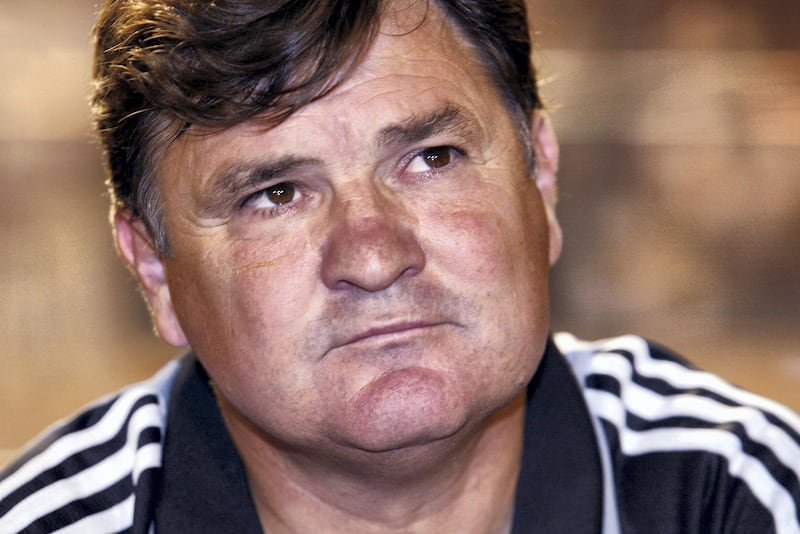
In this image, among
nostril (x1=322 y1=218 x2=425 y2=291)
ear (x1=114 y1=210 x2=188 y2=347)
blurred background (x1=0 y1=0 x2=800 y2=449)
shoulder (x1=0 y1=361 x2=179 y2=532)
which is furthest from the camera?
blurred background (x1=0 y1=0 x2=800 y2=449)

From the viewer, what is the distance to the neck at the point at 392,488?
1.79 meters

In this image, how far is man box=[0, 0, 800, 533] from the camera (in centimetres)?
159

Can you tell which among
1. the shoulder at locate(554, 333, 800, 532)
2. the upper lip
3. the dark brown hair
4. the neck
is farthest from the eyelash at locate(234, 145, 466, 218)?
the shoulder at locate(554, 333, 800, 532)

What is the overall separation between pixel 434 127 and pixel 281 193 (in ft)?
0.75

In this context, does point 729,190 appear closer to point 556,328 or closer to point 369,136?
point 556,328

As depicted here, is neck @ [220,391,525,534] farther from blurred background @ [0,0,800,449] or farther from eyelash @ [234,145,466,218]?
blurred background @ [0,0,800,449]

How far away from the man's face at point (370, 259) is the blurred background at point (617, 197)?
2040 mm

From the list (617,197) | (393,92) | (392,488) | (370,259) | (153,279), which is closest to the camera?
(370,259)

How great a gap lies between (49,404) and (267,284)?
230 centimetres

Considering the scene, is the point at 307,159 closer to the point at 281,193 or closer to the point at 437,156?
the point at 281,193

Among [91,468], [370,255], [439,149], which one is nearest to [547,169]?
[439,149]

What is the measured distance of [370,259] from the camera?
1.53 m

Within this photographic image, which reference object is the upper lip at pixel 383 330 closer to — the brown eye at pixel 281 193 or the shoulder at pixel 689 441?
the brown eye at pixel 281 193

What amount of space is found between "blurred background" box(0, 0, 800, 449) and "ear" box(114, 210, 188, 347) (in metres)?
1.89
